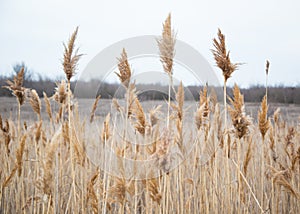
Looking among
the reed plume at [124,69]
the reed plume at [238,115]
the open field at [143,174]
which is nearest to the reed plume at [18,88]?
the open field at [143,174]

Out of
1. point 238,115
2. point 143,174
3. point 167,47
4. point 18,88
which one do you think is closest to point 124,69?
point 167,47

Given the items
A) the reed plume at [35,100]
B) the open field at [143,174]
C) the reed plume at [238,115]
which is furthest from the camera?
the reed plume at [35,100]

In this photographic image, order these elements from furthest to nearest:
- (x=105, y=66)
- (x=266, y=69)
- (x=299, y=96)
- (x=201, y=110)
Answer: (x=299, y=96) < (x=105, y=66) < (x=266, y=69) < (x=201, y=110)

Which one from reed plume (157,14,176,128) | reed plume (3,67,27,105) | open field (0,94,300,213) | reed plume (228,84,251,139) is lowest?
open field (0,94,300,213)

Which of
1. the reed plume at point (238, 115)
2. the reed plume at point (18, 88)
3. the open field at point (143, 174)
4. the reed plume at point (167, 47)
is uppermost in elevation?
the reed plume at point (167, 47)

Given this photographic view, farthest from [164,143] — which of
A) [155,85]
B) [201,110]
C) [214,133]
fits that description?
[155,85]

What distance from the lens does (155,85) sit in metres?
2.81

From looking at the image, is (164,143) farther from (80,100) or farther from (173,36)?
(80,100)

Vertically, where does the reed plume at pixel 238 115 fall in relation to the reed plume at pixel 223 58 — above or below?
below

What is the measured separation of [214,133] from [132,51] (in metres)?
0.92

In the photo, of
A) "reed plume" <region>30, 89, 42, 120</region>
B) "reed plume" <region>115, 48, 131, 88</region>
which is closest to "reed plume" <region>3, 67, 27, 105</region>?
"reed plume" <region>30, 89, 42, 120</region>

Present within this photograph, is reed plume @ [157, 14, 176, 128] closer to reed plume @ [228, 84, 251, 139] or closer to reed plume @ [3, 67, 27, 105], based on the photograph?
reed plume @ [228, 84, 251, 139]

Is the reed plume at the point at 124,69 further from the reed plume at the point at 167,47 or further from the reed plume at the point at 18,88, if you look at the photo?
the reed plume at the point at 18,88

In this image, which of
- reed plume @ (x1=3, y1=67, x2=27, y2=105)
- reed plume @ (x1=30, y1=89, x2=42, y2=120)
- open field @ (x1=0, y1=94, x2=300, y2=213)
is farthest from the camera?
reed plume @ (x1=3, y1=67, x2=27, y2=105)
